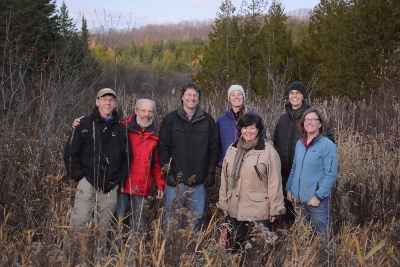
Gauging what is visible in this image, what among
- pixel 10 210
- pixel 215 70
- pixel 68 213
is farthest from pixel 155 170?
pixel 215 70

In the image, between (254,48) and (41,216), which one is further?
(254,48)

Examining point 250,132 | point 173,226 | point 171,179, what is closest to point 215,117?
point 171,179

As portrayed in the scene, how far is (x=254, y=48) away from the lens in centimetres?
1870

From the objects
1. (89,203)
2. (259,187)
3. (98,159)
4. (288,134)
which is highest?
(288,134)

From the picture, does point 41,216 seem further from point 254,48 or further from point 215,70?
point 254,48

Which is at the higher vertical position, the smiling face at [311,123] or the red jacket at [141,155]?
the smiling face at [311,123]

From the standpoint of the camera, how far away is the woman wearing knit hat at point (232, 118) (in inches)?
179

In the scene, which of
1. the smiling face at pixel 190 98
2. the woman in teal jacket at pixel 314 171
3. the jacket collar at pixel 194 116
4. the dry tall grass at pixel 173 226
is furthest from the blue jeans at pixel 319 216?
the smiling face at pixel 190 98

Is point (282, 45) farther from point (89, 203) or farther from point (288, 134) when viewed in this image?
point (89, 203)

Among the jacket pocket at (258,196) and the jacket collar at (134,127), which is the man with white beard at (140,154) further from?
the jacket pocket at (258,196)

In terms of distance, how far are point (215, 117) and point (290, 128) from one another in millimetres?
2660

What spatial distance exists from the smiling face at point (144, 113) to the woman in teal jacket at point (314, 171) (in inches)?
54.9

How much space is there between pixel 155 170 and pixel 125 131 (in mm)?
514

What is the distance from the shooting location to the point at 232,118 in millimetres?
4582
